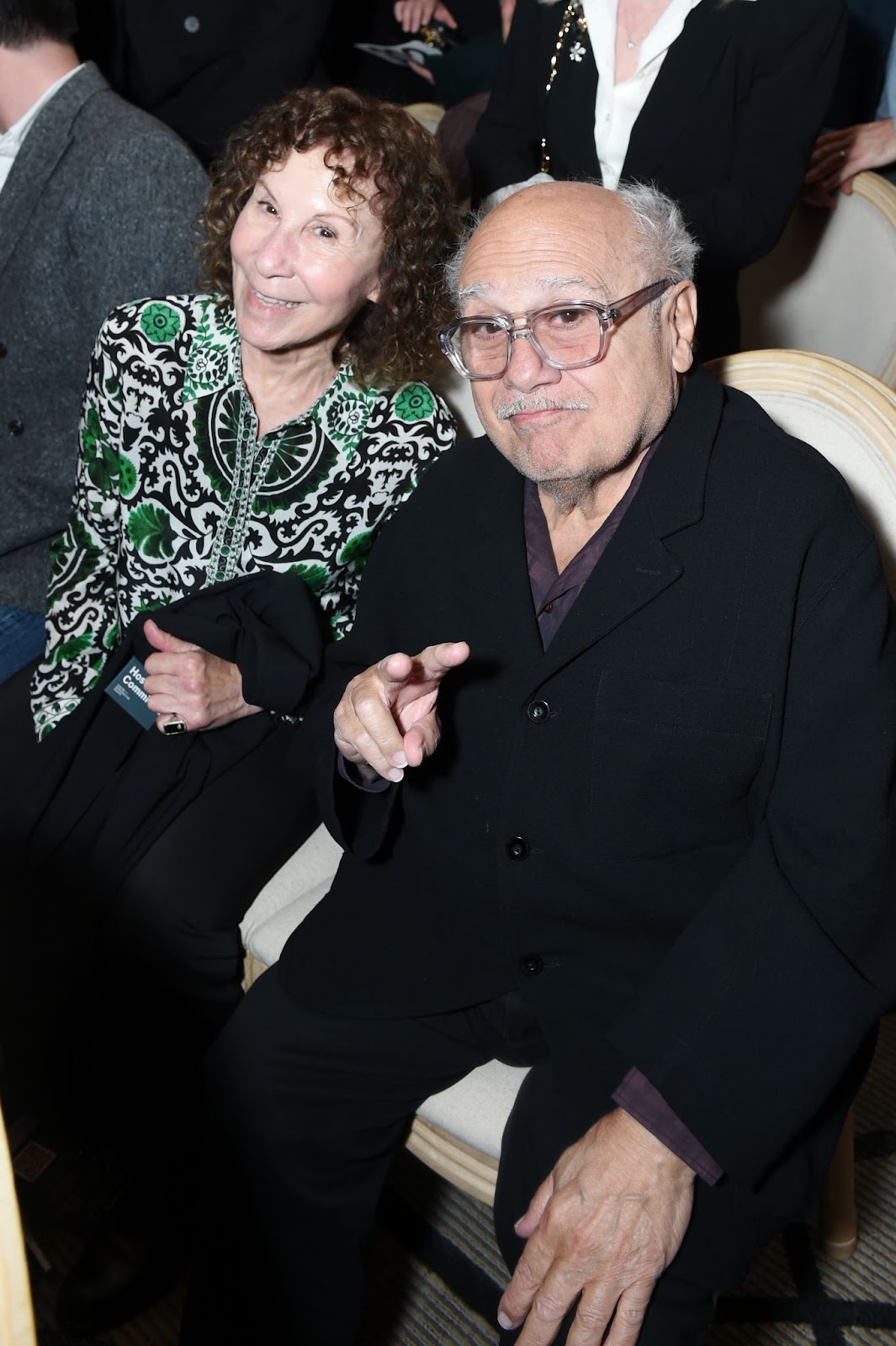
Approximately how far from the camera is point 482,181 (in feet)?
7.52

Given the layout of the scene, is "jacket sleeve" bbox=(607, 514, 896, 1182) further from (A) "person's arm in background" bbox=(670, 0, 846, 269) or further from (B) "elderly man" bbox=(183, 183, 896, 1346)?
(A) "person's arm in background" bbox=(670, 0, 846, 269)

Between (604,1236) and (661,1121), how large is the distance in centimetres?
12

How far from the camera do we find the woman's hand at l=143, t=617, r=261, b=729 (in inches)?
66.0

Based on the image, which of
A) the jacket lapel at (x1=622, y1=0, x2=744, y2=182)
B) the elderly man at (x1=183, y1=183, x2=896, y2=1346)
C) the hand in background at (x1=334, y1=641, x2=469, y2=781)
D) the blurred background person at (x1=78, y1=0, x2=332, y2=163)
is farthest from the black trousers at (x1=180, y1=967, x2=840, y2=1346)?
the blurred background person at (x1=78, y1=0, x2=332, y2=163)

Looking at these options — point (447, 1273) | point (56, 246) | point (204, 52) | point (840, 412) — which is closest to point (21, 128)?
point (56, 246)

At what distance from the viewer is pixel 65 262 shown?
1965 mm

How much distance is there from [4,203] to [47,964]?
4.04 ft

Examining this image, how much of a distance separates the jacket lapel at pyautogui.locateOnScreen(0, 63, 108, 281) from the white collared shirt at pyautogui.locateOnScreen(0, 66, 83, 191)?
0.05 ft

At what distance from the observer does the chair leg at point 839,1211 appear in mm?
1718

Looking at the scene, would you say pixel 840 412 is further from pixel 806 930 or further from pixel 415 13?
pixel 415 13

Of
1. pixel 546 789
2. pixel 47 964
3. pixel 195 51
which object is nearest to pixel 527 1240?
pixel 546 789

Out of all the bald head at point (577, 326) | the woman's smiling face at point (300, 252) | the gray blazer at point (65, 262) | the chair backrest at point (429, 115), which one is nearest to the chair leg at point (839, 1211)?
the bald head at point (577, 326)

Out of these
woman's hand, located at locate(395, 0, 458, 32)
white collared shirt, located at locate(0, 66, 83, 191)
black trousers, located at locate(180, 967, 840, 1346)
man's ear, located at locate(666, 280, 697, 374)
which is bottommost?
black trousers, located at locate(180, 967, 840, 1346)

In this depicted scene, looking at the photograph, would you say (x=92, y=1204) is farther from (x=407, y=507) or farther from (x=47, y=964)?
(x=407, y=507)
